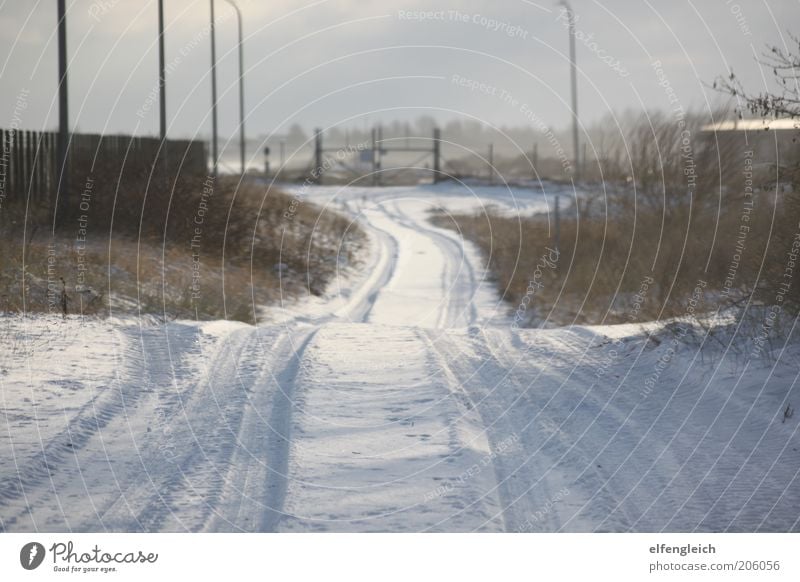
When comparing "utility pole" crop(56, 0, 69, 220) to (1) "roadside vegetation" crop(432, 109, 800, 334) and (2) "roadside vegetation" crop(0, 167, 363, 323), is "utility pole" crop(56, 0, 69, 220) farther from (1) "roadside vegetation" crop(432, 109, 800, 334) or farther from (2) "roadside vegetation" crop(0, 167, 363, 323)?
(1) "roadside vegetation" crop(432, 109, 800, 334)

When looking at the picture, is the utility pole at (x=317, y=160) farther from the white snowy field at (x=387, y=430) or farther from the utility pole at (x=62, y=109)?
the white snowy field at (x=387, y=430)

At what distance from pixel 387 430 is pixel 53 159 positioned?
15.9m

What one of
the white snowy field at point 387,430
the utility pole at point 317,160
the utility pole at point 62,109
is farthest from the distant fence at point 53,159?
the utility pole at point 317,160

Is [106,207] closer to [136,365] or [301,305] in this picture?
[301,305]

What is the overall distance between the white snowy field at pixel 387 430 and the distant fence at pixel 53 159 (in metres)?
9.30

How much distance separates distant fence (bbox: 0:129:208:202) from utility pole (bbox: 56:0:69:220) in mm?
681

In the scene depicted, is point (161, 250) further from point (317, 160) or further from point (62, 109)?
point (317, 160)

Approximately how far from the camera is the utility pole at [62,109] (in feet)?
49.7

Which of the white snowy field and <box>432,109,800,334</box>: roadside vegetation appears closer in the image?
the white snowy field

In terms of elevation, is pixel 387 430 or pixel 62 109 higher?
pixel 62 109

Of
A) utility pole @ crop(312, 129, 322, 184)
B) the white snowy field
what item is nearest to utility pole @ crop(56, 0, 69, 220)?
the white snowy field

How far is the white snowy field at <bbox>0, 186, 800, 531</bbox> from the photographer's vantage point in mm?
5559

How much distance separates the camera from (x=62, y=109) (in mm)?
17578

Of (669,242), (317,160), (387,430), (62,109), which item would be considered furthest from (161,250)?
(317,160)
